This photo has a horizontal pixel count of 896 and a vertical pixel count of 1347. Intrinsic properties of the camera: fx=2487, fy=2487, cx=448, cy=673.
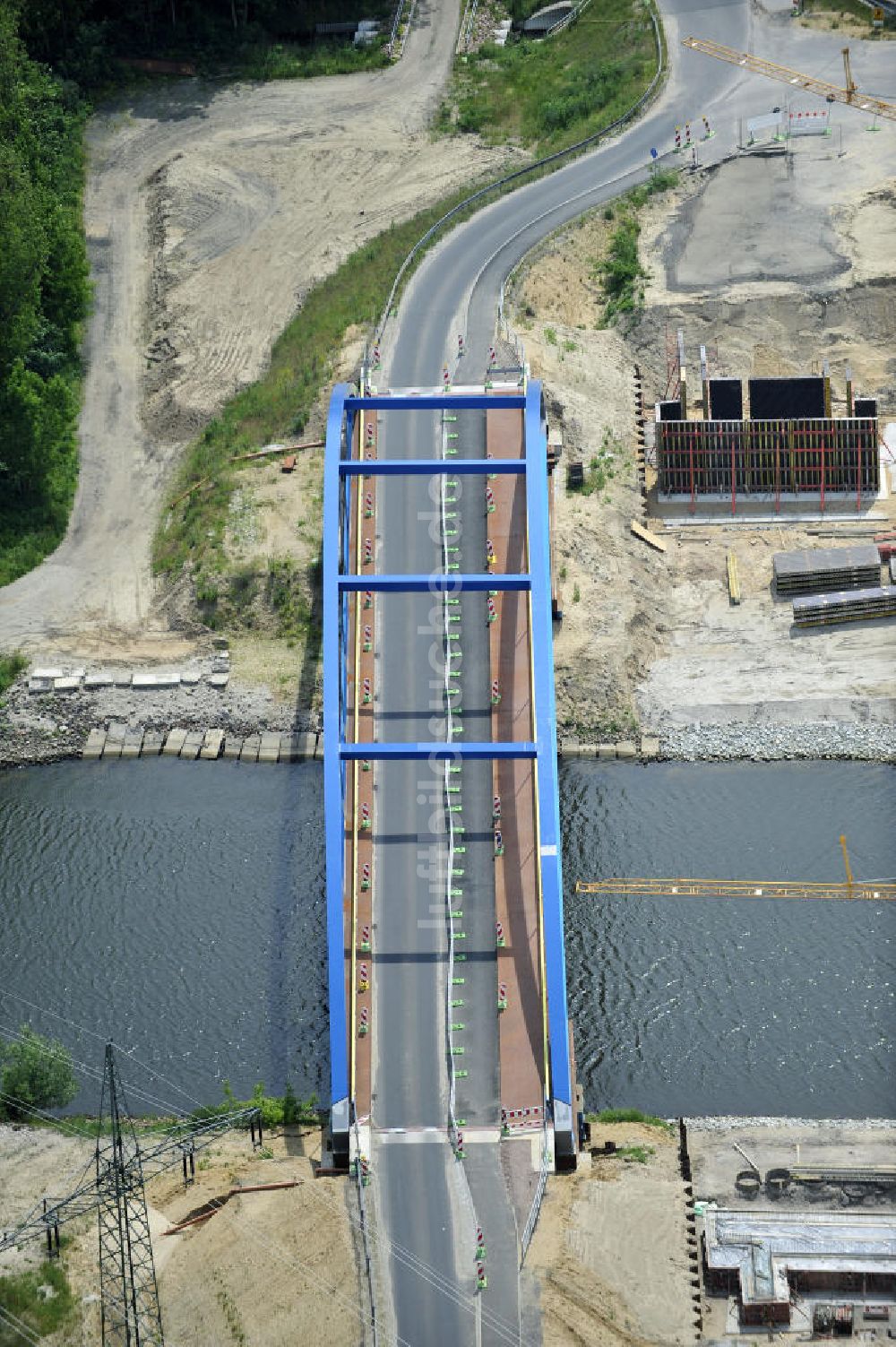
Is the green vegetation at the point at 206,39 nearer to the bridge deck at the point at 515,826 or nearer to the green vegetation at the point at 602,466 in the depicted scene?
the green vegetation at the point at 602,466

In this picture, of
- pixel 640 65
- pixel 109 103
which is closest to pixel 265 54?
pixel 109 103

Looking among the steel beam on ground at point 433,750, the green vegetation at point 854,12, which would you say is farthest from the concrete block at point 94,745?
the green vegetation at point 854,12

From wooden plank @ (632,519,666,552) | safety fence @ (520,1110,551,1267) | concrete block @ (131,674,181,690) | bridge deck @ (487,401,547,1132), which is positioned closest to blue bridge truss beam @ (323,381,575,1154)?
safety fence @ (520,1110,551,1267)

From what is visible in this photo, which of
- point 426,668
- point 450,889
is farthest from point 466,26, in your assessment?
point 450,889

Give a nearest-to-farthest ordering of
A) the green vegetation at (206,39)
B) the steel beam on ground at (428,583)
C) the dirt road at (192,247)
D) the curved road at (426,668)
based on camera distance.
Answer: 1. the curved road at (426,668)
2. the steel beam on ground at (428,583)
3. the dirt road at (192,247)
4. the green vegetation at (206,39)

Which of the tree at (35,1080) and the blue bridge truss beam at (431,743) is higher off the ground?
the blue bridge truss beam at (431,743)

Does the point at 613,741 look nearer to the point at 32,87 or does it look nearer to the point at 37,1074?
the point at 37,1074

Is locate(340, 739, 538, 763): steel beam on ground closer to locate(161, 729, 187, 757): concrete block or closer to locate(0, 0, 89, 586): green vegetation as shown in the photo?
locate(161, 729, 187, 757): concrete block
